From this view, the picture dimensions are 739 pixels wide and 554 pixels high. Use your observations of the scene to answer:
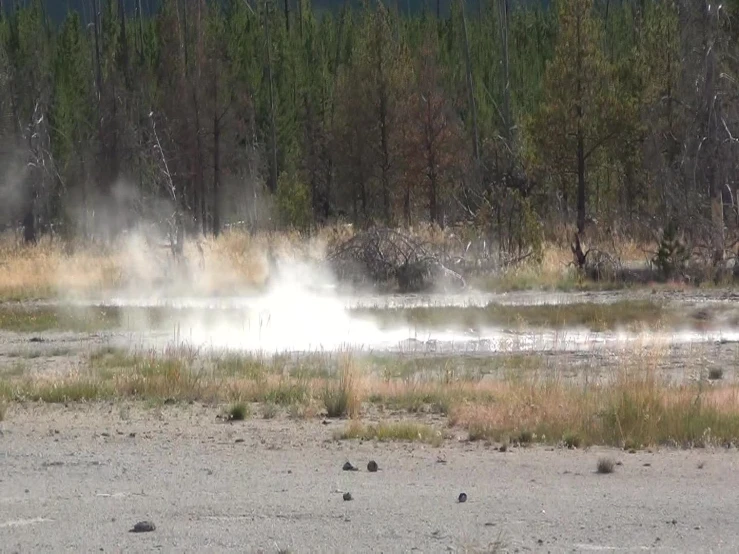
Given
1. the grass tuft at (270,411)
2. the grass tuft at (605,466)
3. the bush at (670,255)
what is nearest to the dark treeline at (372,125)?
the bush at (670,255)

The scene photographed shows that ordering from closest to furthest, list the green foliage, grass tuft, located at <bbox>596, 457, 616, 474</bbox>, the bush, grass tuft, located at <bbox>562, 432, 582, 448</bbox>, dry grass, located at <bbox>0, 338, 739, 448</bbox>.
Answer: grass tuft, located at <bbox>596, 457, 616, 474</bbox> → grass tuft, located at <bbox>562, 432, 582, 448</bbox> → dry grass, located at <bbox>0, 338, 739, 448</bbox> → the bush → the green foliage

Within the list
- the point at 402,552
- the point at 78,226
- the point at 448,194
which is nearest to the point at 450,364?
the point at 402,552

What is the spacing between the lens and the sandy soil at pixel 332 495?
790cm

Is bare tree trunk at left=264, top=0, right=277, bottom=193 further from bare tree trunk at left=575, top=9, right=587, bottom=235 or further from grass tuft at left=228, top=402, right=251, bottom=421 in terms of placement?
grass tuft at left=228, top=402, right=251, bottom=421

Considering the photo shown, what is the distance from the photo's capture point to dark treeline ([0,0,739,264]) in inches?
1252

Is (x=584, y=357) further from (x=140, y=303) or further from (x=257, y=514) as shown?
(x=140, y=303)

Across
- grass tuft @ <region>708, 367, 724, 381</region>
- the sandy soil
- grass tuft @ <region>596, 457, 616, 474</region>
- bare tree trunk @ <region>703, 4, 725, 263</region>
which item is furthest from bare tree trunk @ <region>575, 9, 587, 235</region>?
grass tuft @ <region>596, 457, 616, 474</region>

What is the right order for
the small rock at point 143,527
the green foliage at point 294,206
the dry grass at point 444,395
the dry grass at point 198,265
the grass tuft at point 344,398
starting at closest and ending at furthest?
1. the small rock at point 143,527
2. the dry grass at point 444,395
3. the grass tuft at point 344,398
4. the dry grass at point 198,265
5. the green foliage at point 294,206

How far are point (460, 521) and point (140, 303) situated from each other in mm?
21086

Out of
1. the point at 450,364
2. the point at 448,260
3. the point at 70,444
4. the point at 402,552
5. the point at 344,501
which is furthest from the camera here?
the point at 448,260

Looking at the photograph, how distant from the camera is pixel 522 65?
58500 millimetres

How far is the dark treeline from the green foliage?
0.23ft

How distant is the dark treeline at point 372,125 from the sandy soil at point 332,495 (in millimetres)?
19537

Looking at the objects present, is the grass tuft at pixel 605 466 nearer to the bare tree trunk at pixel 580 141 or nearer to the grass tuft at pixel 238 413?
the grass tuft at pixel 238 413
